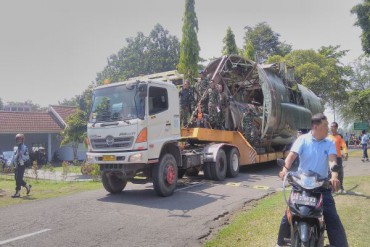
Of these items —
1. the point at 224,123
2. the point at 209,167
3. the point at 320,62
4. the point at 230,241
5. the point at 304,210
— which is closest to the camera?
the point at 304,210

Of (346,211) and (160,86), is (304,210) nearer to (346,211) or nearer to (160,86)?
(346,211)

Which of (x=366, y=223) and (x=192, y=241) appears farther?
(x=366, y=223)

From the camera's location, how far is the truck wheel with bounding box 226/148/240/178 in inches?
508

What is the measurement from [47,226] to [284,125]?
37.0 feet

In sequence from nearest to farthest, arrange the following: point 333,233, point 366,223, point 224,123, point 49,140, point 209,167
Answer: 1. point 333,233
2. point 366,223
3. point 209,167
4. point 224,123
5. point 49,140

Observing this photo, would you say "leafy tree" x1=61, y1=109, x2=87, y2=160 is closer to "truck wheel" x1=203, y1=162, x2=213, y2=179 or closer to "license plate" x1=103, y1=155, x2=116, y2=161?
"truck wheel" x1=203, y1=162, x2=213, y2=179

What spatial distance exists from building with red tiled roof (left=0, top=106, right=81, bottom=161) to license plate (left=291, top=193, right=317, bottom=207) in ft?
94.4

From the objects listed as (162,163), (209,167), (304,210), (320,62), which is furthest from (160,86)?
(320,62)

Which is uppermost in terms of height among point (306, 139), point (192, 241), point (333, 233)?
point (306, 139)

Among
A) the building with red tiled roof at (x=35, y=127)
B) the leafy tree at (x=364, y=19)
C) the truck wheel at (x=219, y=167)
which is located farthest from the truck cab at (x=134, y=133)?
the building with red tiled roof at (x=35, y=127)

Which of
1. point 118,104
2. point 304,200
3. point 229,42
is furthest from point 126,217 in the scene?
point 229,42

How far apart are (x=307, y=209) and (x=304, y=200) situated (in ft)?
0.35

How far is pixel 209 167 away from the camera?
12.0 meters

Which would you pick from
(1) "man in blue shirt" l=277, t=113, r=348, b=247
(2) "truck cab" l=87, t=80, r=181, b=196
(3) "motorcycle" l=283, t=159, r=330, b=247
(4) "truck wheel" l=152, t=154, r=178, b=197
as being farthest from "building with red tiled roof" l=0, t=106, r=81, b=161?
(3) "motorcycle" l=283, t=159, r=330, b=247
